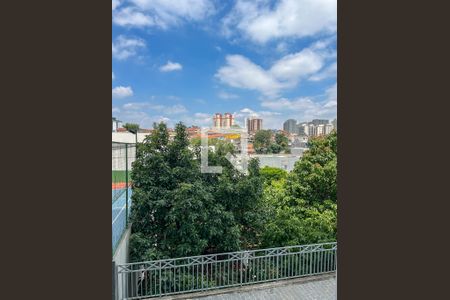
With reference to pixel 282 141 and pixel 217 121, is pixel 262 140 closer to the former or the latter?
pixel 282 141

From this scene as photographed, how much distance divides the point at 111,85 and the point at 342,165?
3.18 feet

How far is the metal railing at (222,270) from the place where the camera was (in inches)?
141

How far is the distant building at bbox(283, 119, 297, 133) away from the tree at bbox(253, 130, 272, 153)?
0.98ft

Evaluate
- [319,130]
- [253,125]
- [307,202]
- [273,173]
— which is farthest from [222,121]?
[273,173]

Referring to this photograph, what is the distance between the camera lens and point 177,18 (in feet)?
14.2

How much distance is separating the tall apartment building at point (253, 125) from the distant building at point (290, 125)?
0.59m

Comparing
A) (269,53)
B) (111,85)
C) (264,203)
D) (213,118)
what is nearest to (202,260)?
(264,203)

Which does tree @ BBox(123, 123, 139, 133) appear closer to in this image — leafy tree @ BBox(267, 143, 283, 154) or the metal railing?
the metal railing

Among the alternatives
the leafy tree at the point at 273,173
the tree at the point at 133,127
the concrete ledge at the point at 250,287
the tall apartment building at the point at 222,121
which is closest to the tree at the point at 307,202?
Answer: the concrete ledge at the point at 250,287

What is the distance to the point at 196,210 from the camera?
395 centimetres

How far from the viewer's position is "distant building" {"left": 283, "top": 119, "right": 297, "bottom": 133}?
512 centimetres

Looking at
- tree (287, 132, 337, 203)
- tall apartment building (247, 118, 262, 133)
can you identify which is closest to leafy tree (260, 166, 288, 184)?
tree (287, 132, 337, 203)

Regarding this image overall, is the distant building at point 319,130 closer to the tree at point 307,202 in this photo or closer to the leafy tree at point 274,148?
the tree at point 307,202

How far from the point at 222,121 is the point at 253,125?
1.67 feet
